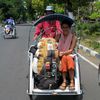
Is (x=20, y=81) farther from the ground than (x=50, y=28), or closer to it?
closer to it

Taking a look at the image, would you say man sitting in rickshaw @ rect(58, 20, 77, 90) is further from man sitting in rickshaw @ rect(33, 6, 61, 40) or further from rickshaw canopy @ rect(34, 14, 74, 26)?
man sitting in rickshaw @ rect(33, 6, 61, 40)

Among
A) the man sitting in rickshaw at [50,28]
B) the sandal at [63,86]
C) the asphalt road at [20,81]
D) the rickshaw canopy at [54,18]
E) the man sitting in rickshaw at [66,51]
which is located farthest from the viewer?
the man sitting in rickshaw at [50,28]

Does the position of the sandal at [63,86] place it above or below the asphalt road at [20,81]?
above

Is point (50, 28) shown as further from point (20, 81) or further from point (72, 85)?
point (72, 85)

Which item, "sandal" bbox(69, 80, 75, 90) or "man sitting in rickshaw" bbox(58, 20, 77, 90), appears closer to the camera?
"sandal" bbox(69, 80, 75, 90)

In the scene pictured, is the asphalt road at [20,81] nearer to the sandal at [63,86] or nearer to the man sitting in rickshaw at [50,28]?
the sandal at [63,86]

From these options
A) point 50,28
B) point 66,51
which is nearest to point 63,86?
point 66,51

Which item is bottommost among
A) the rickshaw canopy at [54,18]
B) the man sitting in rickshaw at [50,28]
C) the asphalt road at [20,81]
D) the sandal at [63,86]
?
the asphalt road at [20,81]

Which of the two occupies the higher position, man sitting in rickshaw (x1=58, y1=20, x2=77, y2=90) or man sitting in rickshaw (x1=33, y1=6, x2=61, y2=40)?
man sitting in rickshaw (x1=33, y1=6, x2=61, y2=40)

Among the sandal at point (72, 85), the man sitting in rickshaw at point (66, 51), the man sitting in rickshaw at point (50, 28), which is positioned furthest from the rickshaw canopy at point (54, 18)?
the sandal at point (72, 85)

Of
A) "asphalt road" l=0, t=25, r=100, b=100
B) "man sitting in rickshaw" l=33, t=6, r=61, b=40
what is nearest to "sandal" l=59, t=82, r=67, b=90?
"asphalt road" l=0, t=25, r=100, b=100

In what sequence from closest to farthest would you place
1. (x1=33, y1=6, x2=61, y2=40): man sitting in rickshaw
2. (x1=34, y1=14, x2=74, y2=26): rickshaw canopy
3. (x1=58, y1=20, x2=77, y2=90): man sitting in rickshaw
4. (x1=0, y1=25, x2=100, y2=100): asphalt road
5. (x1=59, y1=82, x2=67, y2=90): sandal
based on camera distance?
1. (x1=59, y1=82, x2=67, y2=90): sandal
2. (x1=58, y1=20, x2=77, y2=90): man sitting in rickshaw
3. (x1=34, y1=14, x2=74, y2=26): rickshaw canopy
4. (x1=0, y1=25, x2=100, y2=100): asphalt road
5. (x1=33, y1=6, x2=61, y2=40): man sitting in rickshaw

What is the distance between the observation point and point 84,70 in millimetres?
12070

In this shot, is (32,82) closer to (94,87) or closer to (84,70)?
(94,87)
